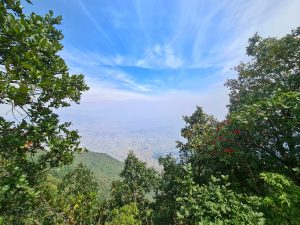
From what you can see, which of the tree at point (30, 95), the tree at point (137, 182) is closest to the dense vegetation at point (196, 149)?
the tree at point (30, 95)

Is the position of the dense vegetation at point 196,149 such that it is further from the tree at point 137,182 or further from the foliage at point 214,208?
the tree at point 137,182

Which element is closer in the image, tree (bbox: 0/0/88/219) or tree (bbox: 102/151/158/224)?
tree (bbox: 0/0/88/219)

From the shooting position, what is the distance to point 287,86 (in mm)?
15117

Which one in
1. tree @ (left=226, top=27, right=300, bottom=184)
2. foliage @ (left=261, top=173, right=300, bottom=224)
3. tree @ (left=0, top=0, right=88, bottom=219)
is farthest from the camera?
tree @ (left=226, top=27, right=300, bottom=184)

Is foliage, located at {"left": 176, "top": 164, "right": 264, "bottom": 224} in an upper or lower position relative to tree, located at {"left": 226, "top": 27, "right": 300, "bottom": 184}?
lower

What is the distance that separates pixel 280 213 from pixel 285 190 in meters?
0.81

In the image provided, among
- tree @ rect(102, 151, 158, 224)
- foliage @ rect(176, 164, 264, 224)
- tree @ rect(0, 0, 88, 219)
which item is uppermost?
tree @ rect(0, 0, 88, 219)

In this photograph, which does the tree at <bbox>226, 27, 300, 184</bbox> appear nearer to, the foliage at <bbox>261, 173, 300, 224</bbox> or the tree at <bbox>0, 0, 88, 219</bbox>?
the foliage at <bbox>261, 173, 300, 224</bbox>

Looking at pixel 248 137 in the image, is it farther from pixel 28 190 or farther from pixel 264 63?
pixel 28 190

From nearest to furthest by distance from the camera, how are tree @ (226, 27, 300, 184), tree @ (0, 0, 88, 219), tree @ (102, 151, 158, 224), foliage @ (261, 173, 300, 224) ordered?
tree @ (0, 0, 88, 219) < foliage @ (261, 173, 300, 224) < tree @ (226, 27, 300, 184) < tree @ (102, 151, 158, 224)

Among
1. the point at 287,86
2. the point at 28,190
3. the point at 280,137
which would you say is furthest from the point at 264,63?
the point at 28,190

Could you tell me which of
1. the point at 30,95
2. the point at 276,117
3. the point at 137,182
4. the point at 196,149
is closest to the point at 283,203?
the point at 276,117

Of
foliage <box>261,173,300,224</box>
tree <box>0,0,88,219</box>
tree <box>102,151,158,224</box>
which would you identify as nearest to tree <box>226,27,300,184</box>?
foliage <box>261,173,300,224</box>

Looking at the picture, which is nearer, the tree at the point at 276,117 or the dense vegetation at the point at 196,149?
the dense vegetation at the point at 196,149
